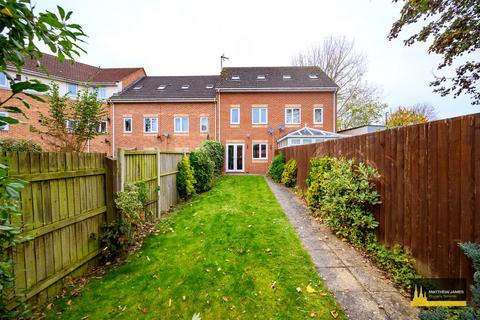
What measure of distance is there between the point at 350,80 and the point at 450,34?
19170 millimetres

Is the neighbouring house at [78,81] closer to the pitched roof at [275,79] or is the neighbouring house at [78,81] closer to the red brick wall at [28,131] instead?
the red brick wall at [28,131]

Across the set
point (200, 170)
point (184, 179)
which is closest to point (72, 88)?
point (200, 170)

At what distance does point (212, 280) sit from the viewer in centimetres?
327

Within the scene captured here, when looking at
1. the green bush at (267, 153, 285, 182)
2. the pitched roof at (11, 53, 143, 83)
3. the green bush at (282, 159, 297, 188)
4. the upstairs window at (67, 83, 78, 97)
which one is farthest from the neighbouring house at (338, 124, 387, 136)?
the upstairs window at (67, 83, 78, 97)

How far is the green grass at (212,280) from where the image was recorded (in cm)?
266

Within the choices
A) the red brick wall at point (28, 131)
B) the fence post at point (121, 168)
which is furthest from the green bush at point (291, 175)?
the red brick wall at point (28, 131)

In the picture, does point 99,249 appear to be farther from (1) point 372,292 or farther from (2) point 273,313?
(1) point 372,292

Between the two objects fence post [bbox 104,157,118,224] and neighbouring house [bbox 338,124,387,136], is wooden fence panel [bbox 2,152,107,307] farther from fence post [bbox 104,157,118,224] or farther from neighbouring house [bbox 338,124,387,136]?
neighbouring house [bbox 338,124,387,136]

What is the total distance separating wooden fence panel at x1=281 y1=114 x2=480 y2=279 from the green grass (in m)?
1.47

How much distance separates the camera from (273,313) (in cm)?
261

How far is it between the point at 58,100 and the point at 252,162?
1293 cm

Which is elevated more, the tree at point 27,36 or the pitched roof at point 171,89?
the pitched roof at point 171,89

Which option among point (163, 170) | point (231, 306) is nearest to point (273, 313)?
point (231, 306)

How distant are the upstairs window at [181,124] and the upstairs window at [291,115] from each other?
29.1ft
